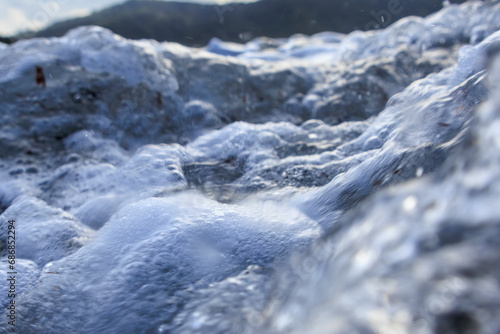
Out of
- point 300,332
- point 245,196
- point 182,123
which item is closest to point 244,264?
point 245,196

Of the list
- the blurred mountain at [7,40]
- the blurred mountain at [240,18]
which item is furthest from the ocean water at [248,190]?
the blurred mountain at [240,18]

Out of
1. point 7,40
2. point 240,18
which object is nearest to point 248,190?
point 7,40

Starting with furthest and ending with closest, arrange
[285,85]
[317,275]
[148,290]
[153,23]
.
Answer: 1. [153,23]
2. [285,85]
3. [148,290]
4. [317,275]

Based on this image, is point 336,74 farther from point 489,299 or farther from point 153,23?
point 153,23

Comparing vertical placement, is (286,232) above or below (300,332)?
below

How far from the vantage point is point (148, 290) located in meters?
1.17

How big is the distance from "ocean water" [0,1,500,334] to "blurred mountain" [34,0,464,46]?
489cm

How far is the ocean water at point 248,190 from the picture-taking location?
0.48m

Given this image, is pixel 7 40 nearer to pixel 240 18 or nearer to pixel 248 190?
pixel 248 190

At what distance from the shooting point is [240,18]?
9938 mm

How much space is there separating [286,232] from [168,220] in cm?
47

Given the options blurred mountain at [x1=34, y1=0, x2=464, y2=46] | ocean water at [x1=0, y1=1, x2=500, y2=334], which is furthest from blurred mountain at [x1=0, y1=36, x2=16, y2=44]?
blurred mountain at [x1=34, y1=0, x2=464, y2=46]

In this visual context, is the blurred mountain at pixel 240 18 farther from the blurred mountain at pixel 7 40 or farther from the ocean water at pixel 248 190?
the ocean water at pixel 248 190

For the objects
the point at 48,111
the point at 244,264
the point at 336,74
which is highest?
the point at 336,74
